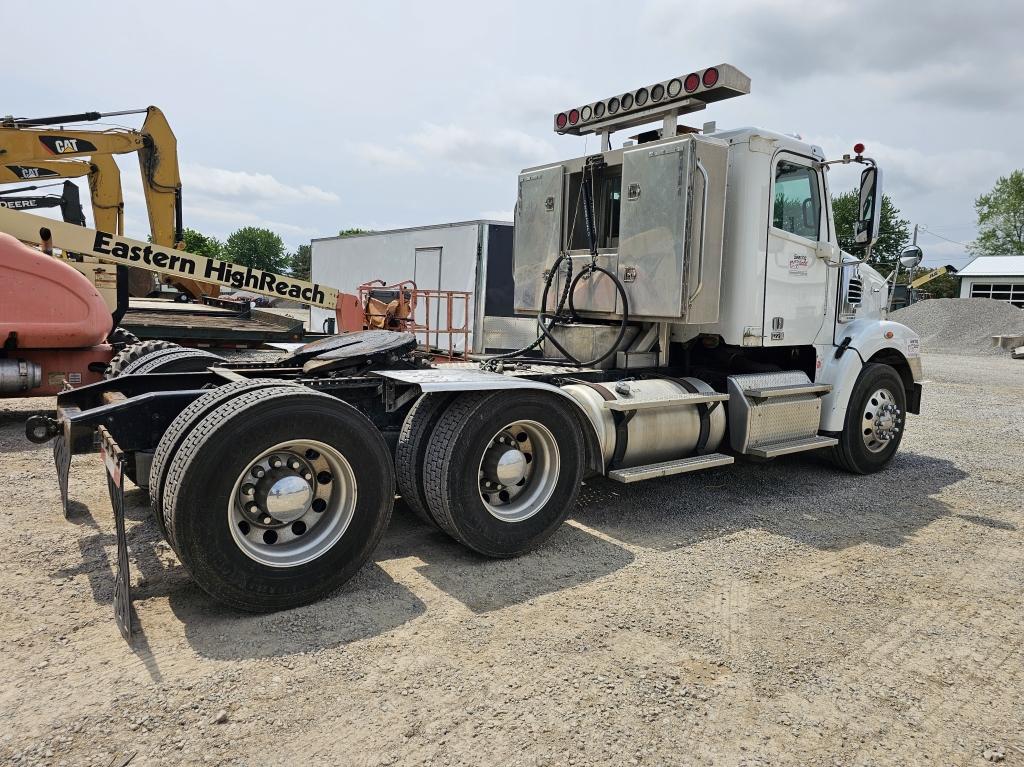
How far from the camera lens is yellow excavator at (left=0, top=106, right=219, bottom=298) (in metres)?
11.3

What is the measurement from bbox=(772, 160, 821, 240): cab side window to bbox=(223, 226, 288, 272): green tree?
94126mm

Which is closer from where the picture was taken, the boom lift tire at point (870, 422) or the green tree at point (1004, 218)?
the boom lift tire at point (870, 422)

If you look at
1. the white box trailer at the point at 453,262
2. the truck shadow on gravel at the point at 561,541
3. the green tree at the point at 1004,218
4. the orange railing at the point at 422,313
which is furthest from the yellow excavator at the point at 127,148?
the green tree at the point at 1004,218

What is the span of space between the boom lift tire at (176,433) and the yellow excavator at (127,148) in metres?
9.37

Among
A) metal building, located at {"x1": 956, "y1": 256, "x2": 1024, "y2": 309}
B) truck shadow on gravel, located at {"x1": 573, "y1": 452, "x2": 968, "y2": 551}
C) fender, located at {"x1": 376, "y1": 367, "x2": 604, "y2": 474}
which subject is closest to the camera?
fender, located at {"x1": 376, "y1": 367, "x2": 604, "y2": 474}

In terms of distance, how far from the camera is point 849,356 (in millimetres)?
6801

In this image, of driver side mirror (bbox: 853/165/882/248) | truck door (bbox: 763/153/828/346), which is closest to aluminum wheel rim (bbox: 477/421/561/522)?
truck door (bbox: 763/153/828/346)

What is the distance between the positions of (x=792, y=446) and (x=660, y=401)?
1.55 meters

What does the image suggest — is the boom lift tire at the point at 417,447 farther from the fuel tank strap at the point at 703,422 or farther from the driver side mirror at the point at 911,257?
the driver side mirror at the point at 911,257

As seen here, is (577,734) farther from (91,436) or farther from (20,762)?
(91,436)

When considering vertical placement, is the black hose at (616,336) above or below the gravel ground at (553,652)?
above

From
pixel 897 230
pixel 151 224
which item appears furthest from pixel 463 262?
pixel 897 230

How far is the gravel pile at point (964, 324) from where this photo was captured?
26.8 m

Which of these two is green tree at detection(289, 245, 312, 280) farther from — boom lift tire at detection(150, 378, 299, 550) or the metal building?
Result: boom lift tire at detection(150, 378, 299, 550)
